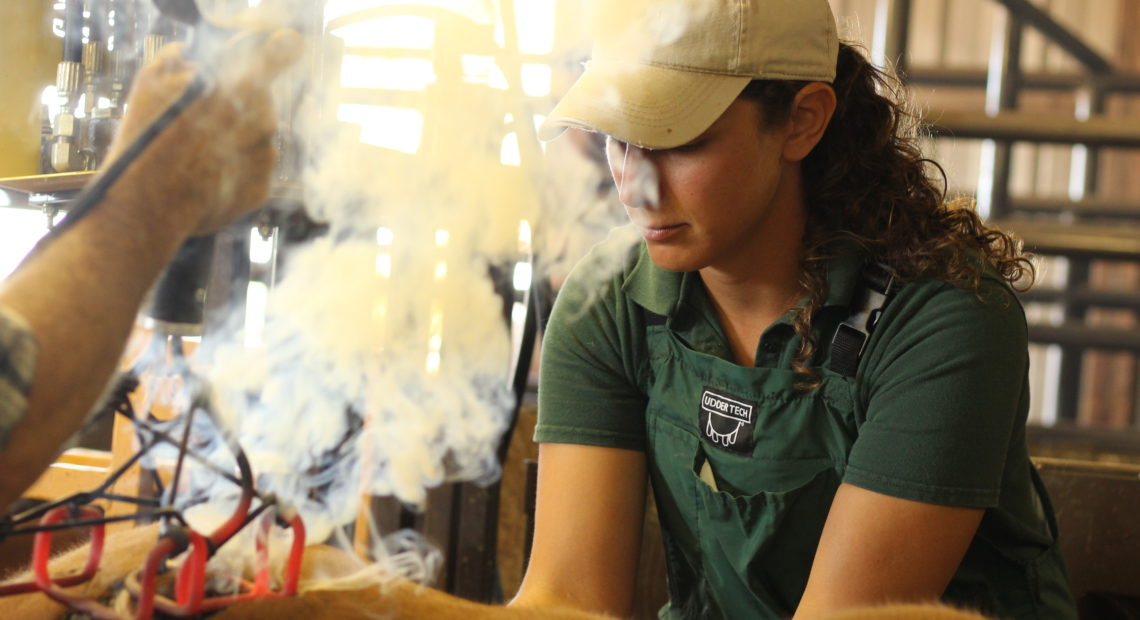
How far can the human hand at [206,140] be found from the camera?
552mm

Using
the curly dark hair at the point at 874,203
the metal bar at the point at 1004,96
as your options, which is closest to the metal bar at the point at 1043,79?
the metal bar at the point at 1004,96

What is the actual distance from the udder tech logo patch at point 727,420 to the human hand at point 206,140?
0.55 metres

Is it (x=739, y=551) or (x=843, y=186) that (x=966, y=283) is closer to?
(x=843, y=186)

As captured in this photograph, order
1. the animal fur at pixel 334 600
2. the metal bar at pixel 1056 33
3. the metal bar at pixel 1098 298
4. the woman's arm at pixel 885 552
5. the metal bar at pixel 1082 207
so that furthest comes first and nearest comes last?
the metal bar at pixel 1082 207
the metal bar at pixel 1098 298
the metal bar at pixel 1056 33
the woman's arm at pixel 885 552
the animal fur at pixel 334 600

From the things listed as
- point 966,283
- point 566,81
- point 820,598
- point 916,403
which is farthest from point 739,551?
point 566,81

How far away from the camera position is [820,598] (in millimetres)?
931

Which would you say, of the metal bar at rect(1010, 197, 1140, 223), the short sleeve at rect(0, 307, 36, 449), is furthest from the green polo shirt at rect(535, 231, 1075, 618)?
the metal bar at rect(1010, 197, 1140, 223)

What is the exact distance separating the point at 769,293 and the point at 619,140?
0.24 meters

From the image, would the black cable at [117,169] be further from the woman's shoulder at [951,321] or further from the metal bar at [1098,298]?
the metal bar at [1098,298]

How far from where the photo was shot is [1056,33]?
2305 mm

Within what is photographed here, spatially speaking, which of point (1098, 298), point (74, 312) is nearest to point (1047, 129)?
point (1098, 298)

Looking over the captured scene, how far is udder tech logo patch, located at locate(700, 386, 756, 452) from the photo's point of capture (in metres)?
1.03

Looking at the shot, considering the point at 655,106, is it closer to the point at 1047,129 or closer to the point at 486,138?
the point at 486,138

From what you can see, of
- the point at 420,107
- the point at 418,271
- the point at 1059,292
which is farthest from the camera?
the point at 1059,292
